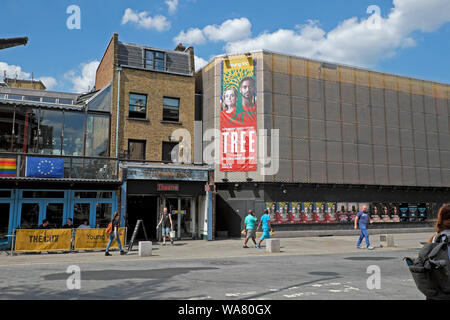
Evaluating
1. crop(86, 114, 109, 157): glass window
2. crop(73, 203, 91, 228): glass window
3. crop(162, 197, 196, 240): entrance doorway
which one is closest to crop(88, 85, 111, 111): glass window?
crop(86, 114, 109, 157): glass window

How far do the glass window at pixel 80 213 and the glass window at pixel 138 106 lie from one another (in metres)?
6.64

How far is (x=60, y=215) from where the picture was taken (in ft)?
61.9

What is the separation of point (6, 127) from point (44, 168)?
393 centimetres

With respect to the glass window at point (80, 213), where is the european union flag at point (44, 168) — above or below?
above

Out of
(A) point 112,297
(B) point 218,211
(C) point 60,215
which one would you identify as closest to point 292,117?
(B) point 218,211

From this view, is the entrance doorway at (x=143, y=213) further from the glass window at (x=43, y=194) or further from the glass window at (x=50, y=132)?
the glass window at (x=50, y=132)

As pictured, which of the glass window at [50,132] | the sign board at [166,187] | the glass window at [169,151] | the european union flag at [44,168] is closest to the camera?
the european union flag at [44,168]

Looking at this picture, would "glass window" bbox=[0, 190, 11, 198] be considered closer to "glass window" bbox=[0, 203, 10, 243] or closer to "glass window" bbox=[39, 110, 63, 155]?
"glass window" bbox=[0, 203, 10, 243]

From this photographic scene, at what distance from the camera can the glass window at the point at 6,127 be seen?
2012 centimetres

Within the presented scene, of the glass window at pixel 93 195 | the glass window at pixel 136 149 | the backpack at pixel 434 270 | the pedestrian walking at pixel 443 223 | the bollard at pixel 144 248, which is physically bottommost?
the bollard at pixel 144 248

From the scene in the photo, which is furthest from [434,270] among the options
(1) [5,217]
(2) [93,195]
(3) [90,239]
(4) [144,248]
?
(1) [5,217]

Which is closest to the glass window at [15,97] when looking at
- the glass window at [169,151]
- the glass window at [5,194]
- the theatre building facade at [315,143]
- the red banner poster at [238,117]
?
the glass window at [169,151]
